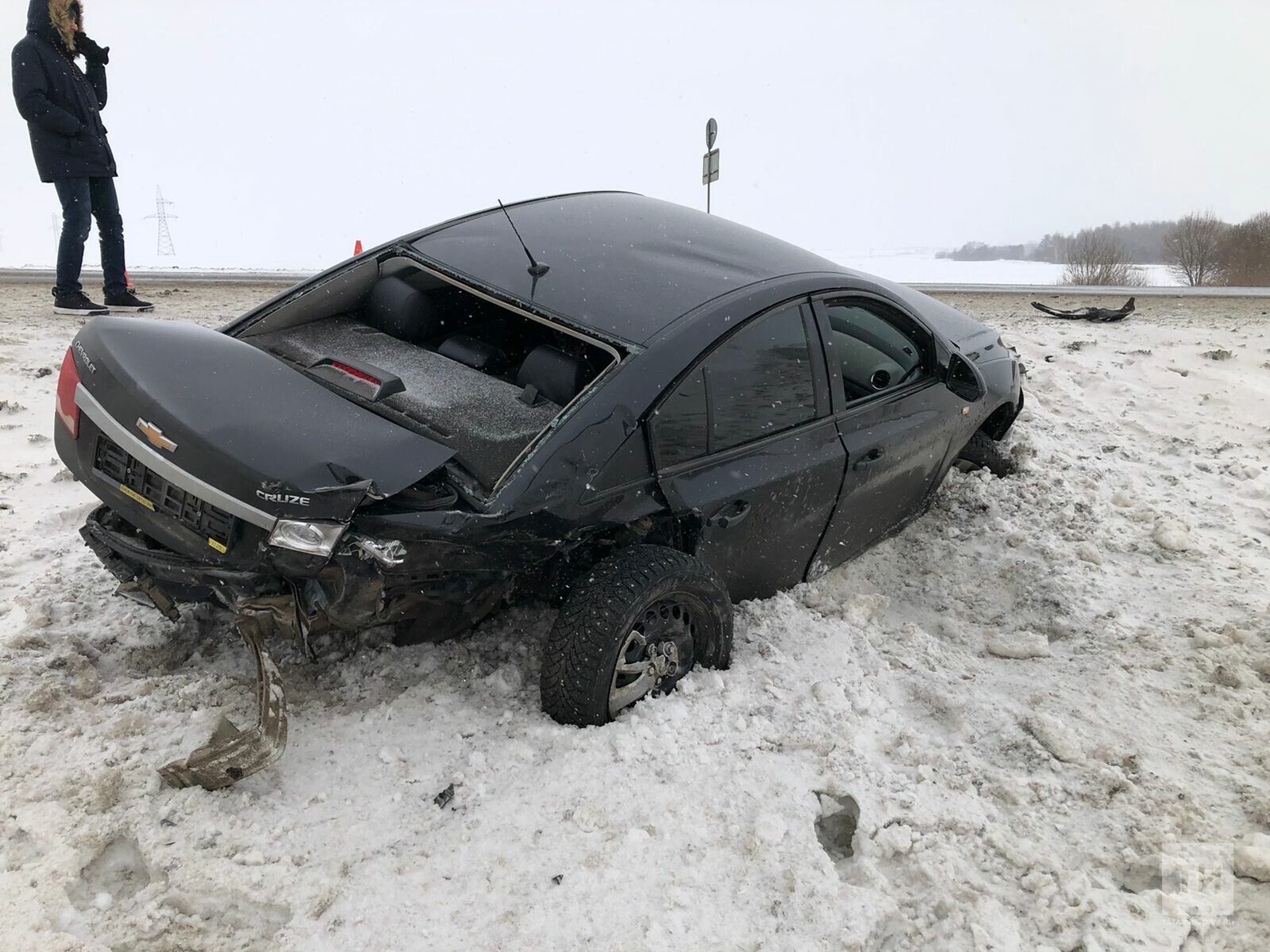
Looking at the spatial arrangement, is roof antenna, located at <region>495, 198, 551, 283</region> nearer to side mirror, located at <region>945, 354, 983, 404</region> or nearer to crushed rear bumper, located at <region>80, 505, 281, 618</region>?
crushed rear bumper, located at <region>80, 505, 281, 618</region>

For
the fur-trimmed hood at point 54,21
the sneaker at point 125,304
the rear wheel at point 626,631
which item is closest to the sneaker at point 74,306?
the sneaker at point 125,304

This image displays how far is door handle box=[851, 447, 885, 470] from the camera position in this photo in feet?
12.2

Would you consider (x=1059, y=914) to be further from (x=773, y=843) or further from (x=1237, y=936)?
(x=773, y=843)

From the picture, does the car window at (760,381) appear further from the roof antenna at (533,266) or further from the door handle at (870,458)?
the roof antenna at (533,266)

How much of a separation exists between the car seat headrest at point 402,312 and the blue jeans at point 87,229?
4877mm

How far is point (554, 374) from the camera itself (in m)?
3.20

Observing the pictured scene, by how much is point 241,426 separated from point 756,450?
173 centimetres

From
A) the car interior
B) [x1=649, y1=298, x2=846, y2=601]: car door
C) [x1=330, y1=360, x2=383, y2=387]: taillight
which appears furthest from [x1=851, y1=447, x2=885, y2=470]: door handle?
[x1=330, y1=360, x2=383, y2=387]: taillight

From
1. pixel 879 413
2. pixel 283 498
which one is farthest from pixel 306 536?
pixel 879 413

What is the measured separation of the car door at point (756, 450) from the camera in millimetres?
3062

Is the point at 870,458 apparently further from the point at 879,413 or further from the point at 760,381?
the point at 760,381

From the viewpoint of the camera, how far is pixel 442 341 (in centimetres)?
382

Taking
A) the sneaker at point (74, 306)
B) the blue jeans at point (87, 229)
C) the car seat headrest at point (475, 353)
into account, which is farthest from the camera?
the sneaker at point (74, 306)

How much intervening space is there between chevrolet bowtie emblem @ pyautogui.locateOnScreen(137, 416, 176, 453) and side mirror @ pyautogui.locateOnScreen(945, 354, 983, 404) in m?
3.19
